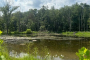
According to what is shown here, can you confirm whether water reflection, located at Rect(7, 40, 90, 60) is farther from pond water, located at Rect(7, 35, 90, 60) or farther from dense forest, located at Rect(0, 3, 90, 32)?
dense forest, located at Rect(0, 3, 90, 32)

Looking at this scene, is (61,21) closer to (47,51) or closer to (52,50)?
(52,50)

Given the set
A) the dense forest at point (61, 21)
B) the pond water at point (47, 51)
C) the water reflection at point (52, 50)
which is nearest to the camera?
the pond water at point (47, 51)

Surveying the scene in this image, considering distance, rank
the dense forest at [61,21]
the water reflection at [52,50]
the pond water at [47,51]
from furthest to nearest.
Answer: the dense forest at [61,21] < the water reflection at [52,50] < the pond water at [47,51]

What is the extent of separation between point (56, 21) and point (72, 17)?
9.91m

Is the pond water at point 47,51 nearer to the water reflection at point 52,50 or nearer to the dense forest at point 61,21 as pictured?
the water reflection at point 52,50

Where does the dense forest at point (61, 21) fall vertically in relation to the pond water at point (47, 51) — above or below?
above

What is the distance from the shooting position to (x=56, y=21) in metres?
56.6

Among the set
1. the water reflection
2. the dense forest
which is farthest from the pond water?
the dense forest

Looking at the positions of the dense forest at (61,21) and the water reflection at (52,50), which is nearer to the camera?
the water reflection at (52,50)

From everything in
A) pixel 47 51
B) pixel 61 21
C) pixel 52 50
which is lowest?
pixel 52 50

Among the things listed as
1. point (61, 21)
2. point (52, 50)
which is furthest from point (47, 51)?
point (61, 21)

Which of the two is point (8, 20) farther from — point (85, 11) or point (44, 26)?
point (85, 11)

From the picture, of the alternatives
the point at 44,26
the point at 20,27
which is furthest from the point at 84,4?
the point at 20,27

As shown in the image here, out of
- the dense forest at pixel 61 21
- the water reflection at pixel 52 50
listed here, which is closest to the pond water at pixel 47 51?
the water reflection at pixel 52 50
